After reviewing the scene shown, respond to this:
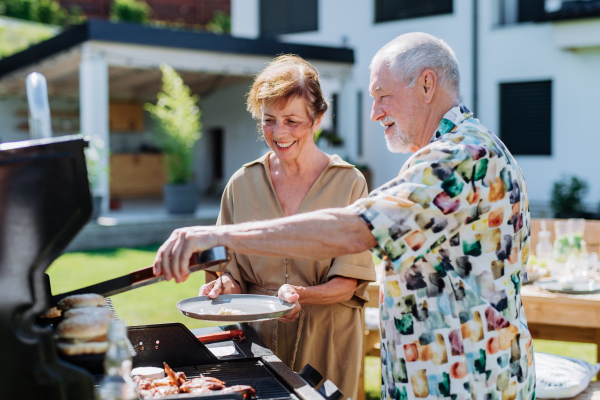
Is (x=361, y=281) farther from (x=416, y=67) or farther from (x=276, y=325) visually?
(x=416, y=67)

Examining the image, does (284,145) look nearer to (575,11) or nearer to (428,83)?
(428,83)

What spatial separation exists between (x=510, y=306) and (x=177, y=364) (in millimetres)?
1046

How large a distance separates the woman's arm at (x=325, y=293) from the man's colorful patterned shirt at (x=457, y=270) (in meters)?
0.52

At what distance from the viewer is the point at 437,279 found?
1581 millimetres

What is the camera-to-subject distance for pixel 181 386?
1631 mm

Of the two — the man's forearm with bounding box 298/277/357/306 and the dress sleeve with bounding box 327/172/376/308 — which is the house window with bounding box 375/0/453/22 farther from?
the man's forearm with bounding box 298/277/357/306

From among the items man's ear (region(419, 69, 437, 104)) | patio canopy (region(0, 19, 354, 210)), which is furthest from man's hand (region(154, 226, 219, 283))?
patio canopy (region(0, 19, 354, 210))

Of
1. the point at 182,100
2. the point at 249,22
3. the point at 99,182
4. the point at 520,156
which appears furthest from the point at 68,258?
the point at 249,22

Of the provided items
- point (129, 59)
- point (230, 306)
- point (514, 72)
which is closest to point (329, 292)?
point (230, 306)

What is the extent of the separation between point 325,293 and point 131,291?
5.07m

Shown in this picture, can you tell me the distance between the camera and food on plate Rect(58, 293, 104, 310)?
1390 mm

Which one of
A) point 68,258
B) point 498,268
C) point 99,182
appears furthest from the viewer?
point 99,182

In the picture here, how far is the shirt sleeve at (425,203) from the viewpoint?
1.38 meters

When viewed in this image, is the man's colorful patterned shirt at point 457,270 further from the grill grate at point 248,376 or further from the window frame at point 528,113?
the window frame at point 528,113
